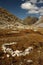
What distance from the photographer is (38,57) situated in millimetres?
29578

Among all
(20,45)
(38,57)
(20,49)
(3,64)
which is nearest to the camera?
(3,64)

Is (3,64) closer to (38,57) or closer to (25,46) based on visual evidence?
(38,57)

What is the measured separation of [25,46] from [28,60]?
681 cm

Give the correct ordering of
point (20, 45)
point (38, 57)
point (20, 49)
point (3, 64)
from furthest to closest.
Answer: point (20, 45) → point (20, 49) → point (38, 57) → point (3, 64)

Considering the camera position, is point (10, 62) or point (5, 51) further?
point (5, 51)

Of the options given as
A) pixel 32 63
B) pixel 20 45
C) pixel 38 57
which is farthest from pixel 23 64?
pixel 20 45

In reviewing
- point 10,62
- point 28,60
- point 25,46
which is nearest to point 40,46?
point 25,46

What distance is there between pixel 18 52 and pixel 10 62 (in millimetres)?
4415

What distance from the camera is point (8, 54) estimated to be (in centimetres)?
3008

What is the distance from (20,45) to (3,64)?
9277 millimetres

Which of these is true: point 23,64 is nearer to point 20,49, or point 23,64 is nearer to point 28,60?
point 28,60

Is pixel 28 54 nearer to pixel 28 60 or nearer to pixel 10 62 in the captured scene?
pixel 28 60

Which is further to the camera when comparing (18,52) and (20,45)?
(20,45)

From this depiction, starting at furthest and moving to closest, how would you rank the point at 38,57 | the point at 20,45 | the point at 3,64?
the point at 20,45, the point at 38,57, the point at 3,64
